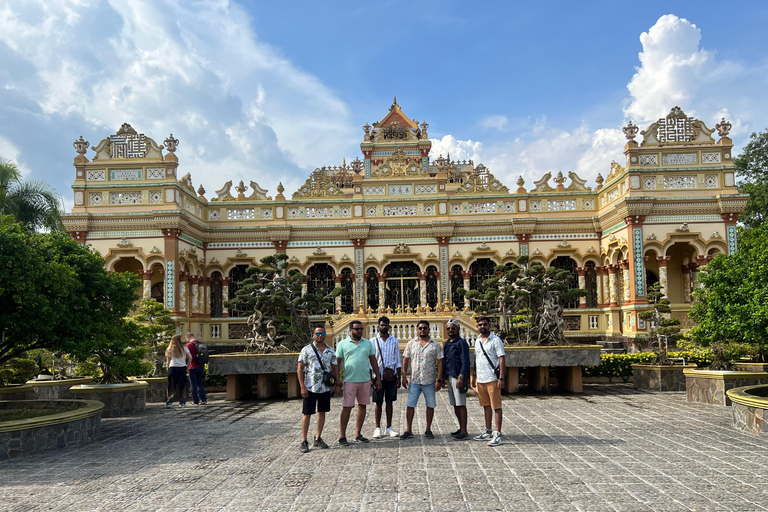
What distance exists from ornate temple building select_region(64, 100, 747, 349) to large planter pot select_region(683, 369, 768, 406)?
864cm

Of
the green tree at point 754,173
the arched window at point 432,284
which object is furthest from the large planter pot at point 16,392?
the green tree at point 754,173

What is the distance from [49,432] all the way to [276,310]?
7.03 m

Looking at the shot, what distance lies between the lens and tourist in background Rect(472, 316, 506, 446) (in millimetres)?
7754

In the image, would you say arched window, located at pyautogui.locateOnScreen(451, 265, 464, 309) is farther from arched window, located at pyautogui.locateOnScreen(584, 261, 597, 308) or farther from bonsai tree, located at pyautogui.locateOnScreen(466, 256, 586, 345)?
bonsai tree, located at pyautogui.locateOnScreen(466, 256, 586, 345)

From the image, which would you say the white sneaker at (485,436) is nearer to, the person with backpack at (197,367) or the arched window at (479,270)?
the person with backpack at (197,367)

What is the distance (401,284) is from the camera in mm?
23422

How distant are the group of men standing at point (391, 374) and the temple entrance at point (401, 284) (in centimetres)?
1500

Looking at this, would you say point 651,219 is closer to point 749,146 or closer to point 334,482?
point 749,146

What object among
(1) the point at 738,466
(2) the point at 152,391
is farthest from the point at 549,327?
(2) the point at 152,391

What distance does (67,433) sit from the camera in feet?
26.6

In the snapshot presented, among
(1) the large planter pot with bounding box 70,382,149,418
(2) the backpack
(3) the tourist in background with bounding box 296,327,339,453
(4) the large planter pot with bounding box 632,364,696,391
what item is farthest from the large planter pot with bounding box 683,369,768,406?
(1) the large planter pot with bounding box 70,382,149,418

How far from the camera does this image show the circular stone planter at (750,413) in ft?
26.2

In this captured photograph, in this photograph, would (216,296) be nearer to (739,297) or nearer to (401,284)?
(401,284)

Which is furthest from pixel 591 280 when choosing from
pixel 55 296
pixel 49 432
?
pixel 49 432
